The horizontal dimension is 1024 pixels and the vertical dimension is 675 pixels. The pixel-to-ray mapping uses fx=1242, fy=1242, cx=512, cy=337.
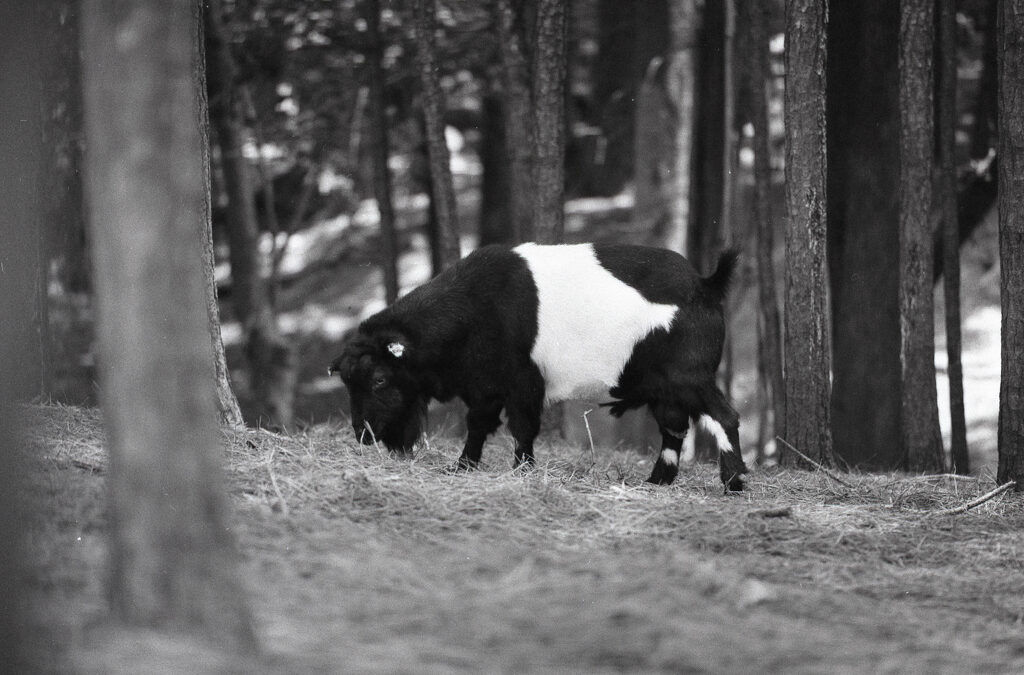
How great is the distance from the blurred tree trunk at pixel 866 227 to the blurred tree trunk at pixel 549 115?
2.84m

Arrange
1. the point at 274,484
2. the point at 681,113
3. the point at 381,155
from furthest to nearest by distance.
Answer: the point at 681,113, the point at 381,155, the point at 274,484

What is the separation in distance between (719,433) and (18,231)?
17.1 feet

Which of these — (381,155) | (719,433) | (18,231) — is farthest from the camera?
(381,155)

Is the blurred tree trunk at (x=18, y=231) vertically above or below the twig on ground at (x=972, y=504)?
above

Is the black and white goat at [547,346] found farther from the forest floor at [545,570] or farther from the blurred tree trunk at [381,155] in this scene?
the blurred tree trunk at [381,155]

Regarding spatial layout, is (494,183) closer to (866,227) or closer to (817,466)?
(866,227)

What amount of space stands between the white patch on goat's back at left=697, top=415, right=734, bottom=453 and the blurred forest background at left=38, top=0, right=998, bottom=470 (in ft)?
8.48

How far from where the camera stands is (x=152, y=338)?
4.10 metres

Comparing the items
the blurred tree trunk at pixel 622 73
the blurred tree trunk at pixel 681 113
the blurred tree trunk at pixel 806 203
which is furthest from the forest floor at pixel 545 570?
the blurred tree trunk at pixel 622 73

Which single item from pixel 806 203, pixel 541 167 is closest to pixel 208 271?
pixel 541 167

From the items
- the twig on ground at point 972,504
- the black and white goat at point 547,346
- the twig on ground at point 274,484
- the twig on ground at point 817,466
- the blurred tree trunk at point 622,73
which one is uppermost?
the blurred tree trunk at point 622,73

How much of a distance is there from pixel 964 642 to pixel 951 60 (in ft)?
22.0

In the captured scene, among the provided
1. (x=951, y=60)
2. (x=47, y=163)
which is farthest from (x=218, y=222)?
(x=951, y=60)

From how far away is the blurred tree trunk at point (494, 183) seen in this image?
58.2 ft
